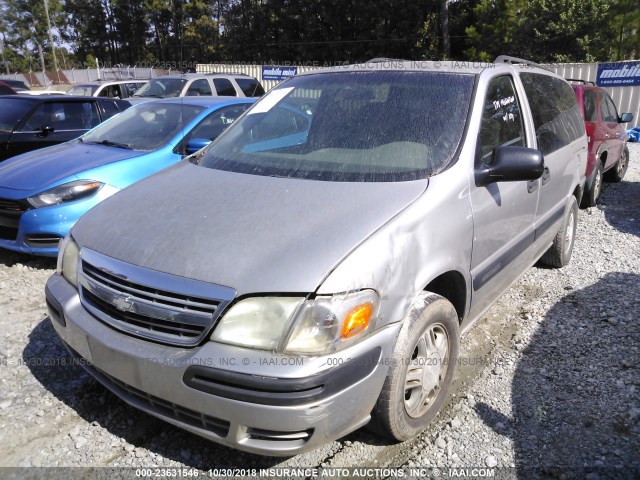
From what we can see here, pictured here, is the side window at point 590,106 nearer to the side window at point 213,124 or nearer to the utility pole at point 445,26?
the side window at point 213,124

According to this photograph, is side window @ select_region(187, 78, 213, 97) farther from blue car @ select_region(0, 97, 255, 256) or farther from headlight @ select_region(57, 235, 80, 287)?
headlight @ select_region(57, 235, 80, 287)

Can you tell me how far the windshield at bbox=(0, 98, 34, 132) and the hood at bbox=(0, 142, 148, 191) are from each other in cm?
180

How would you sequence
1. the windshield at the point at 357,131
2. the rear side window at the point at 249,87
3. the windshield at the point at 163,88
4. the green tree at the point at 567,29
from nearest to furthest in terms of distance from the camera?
the windshield at the point at 357,131 < the windshield at the point at 163,88 < the rear side window at the point at 249,87 < the green tree at the point at 567,29

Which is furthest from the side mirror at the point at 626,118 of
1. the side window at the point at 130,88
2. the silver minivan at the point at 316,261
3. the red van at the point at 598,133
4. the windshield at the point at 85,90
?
the windshield at the point at 85,90

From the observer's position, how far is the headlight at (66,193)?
4505 mm

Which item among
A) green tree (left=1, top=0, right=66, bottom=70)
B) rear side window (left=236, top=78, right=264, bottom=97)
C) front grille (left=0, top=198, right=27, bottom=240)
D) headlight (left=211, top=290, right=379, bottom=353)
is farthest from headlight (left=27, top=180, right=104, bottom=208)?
green tree (left=1, top=0, right=66, bottom=70)

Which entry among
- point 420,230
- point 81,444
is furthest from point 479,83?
point 81,444

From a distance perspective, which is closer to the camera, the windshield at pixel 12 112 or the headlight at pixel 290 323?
the headlight at pixel 290 323

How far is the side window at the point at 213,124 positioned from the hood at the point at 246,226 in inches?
108

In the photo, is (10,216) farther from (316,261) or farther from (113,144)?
(316,261)

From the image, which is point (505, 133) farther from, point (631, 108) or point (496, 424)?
point (631, 108)

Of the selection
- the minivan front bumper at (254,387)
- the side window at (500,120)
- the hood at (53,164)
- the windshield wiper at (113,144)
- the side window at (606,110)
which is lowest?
the minivan front bumper at (254,387)

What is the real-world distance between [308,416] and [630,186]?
857cm

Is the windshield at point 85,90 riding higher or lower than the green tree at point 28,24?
lower
